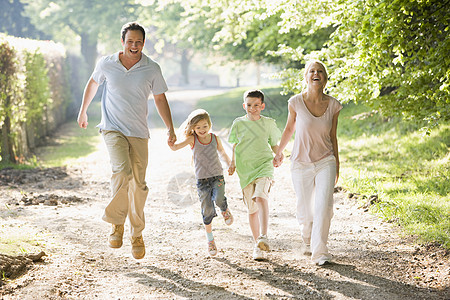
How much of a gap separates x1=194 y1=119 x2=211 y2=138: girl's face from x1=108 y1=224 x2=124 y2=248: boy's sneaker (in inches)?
50.0

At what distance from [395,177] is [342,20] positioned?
305cm

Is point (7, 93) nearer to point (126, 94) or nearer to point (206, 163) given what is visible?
point (126, 94)

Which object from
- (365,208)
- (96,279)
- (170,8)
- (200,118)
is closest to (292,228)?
(365,208)

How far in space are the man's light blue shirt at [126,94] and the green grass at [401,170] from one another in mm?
3591

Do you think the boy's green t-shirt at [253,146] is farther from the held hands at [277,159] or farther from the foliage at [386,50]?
the foliage at [386,50]

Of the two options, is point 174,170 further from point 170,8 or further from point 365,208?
point 170,8

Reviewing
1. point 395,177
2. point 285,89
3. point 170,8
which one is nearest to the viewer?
point 395,177

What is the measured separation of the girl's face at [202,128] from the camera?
19.0 ft

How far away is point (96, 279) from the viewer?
520cm

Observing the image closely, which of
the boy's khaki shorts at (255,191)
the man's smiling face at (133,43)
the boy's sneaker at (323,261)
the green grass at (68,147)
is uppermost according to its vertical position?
the man's smiling face at (133,43)

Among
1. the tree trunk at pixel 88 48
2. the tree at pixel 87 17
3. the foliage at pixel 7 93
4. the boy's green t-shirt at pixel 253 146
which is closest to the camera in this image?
the boy's green t-shirt at pixel 253 146

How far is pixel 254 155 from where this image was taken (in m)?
5.96

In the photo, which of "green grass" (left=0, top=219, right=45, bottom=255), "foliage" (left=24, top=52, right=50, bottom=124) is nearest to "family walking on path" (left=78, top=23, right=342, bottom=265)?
"green grass" (left=0, top=219, right=45, bottom=255)

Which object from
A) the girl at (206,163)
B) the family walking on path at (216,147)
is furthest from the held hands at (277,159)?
the girl at (206,163)
